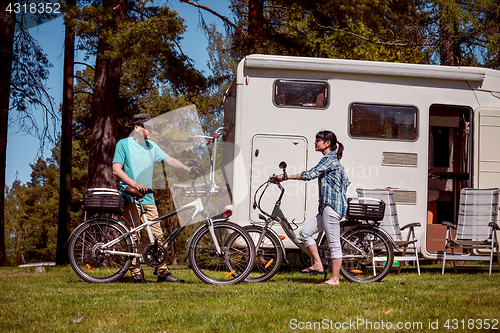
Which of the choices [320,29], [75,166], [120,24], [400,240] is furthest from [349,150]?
[75,166]

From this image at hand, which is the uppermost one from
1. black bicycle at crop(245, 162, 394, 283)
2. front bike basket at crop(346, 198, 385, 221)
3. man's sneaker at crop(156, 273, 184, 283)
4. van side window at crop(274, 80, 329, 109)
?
van side window at crop(274, 80, 329, 109)

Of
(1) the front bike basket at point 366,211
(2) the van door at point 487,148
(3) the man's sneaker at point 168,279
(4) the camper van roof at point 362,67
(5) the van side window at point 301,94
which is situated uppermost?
(4) the camper van roof at point 362,67

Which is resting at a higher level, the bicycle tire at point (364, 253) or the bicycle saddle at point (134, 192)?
the bicycle saddle at point (134, 192)

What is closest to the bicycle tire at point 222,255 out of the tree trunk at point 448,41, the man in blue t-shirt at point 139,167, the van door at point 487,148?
the man in blue t-shirt at point 139,167

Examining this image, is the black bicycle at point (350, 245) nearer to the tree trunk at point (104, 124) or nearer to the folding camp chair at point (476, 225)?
the folding camp chair at point (476, 225)

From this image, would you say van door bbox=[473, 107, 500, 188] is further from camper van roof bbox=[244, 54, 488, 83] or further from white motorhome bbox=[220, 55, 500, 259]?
camper van roof bbox=[244, 54, 488, 83]

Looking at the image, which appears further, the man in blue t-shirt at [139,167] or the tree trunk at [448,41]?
the tree trunk at [448,41]

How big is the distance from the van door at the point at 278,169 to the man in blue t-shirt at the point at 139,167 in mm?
1144

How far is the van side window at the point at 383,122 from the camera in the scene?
6863 mm

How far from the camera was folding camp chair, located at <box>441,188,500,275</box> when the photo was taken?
6699 mm

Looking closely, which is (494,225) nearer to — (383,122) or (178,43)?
(383,122)

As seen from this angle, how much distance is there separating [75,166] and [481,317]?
89.0ft

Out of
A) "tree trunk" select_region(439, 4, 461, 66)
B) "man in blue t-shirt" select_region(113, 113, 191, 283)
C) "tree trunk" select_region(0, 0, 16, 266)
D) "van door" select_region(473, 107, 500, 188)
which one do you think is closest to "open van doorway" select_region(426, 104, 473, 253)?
"van door" select_region(473, 107, 500, 188)

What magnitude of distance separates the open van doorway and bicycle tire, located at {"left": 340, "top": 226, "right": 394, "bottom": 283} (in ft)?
8.76
